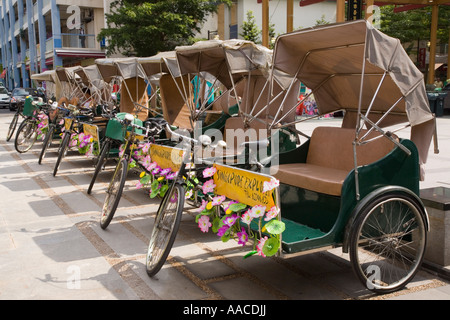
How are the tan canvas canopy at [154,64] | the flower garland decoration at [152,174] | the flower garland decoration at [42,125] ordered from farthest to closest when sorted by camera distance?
the flower garland decoration at [42,125] < the tan canvas canopy at [154,64] < the flower garland decoration at [152,174]

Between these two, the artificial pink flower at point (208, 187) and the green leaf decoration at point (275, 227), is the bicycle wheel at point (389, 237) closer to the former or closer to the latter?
the green leaf decoration at point (275, 227)

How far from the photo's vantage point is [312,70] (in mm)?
5223

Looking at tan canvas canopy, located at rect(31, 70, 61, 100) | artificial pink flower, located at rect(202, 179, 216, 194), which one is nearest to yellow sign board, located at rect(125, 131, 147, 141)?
artificial pink flower, located at rect(202, 179, 216, 194)

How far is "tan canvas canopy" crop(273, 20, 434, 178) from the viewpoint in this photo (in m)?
4.04

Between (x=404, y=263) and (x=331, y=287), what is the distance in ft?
2.34

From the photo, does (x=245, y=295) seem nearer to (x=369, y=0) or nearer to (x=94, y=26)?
(x=369, y=0)

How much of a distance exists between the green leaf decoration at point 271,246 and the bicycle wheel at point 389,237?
1.92 ft

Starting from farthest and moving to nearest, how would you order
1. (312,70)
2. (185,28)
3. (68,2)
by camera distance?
(68,2)
(185,28)
(312,70)

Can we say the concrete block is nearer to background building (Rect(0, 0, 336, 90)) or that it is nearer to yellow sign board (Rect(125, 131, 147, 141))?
yellow sign board (Rect(125, 131, 147, 141))

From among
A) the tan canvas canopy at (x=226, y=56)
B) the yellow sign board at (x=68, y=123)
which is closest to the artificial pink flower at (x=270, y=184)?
the tan canvas canopy at (x=226, y=56)

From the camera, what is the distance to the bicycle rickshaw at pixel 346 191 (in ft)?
12.1

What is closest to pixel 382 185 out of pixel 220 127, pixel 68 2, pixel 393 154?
pixel 393 154

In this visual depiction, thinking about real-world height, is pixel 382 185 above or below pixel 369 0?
below

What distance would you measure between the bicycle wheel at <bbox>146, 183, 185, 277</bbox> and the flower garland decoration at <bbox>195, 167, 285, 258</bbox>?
25cm
